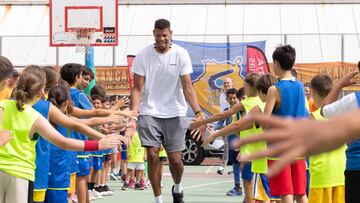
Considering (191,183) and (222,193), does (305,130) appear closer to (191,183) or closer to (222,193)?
(222,193)

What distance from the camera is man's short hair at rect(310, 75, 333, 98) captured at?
7.22m

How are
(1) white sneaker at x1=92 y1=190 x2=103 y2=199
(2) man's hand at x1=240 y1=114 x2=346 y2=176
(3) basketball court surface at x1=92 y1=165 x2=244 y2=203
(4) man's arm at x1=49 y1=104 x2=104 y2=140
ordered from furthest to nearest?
(1) white sneaker at x1=92 y1=190 x2=103 y2=199 → (3) basketball court surface at x1=92 y1=165 x2=244 y2=203 → (4) man's arm at x1=49 y1=104 x2=104 y2=140 → (2) man's hand at x1=240 y1=114 x2=346 y2=176

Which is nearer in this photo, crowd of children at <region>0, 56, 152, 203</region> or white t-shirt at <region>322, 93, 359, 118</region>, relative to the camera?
white t-shirt at <region>322, 93, 359, 118</region>

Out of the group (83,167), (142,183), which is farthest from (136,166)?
(83,167)

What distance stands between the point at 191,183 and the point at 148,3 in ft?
62.4

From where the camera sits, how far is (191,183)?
55.2 ft

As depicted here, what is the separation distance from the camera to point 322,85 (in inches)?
285

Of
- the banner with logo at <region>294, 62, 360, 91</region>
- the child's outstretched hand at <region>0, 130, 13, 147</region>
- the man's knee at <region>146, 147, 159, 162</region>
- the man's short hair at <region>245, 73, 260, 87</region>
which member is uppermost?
the banner with logo at <region>294, 62, 360, 91</region>

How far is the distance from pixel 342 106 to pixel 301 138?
4.33 m

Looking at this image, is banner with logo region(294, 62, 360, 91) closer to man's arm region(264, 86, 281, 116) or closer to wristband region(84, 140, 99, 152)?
man's arm region(264, 86, 281, 116)

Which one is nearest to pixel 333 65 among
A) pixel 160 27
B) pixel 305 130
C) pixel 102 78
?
pixel 102 78

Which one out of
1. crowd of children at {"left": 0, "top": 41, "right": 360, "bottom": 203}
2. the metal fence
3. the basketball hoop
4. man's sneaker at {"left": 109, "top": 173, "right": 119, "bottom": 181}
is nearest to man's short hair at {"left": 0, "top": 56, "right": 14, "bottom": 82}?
crowd of children at {"left": 0, "top": 41, "right": 360, "bottom": 203}

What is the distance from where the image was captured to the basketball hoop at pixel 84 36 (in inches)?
698

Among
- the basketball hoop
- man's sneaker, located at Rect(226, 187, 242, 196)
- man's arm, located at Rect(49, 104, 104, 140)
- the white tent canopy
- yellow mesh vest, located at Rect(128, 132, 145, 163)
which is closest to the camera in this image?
man's arm, located at Rect(49, 104, 104, 140)
